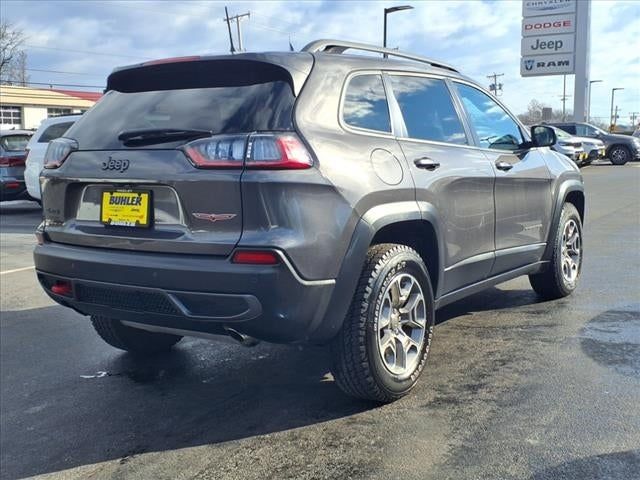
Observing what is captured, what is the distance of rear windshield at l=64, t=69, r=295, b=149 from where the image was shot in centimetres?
300

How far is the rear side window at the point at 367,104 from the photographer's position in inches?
132

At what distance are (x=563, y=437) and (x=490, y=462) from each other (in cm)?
44

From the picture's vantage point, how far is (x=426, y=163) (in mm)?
3680

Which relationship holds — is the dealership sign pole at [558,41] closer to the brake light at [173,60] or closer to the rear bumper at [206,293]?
the brake light at [173,60]

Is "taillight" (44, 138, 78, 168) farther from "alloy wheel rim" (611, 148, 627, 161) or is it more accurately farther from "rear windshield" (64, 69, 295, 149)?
"alloy wheel rim" (611, 148, 627, 161)

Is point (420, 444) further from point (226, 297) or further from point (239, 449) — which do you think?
point (226, 297)

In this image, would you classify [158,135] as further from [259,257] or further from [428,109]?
[428,109]

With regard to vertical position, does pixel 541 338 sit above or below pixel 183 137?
below

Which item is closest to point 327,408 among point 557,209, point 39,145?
point 557,209

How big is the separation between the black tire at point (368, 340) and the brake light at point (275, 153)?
70 centimetres

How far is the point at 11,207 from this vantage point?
15.1 m

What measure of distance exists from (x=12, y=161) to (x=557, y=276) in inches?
445

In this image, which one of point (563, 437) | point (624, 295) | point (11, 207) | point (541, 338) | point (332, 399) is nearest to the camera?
point (563, 437)

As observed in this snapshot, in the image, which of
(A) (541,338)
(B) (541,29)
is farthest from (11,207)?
(B) (541,29)
